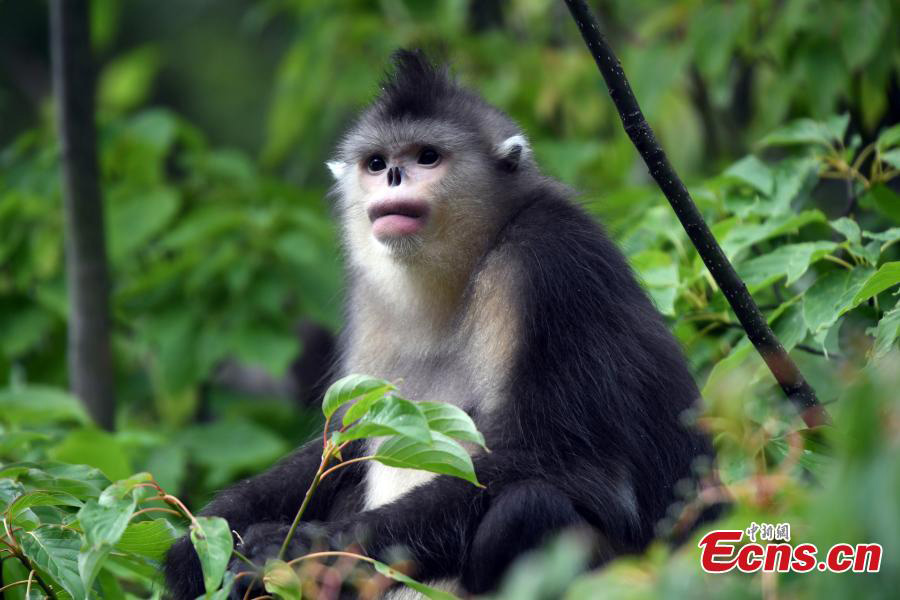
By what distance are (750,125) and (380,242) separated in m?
3.55

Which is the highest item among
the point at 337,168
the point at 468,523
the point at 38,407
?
the point at 337,168

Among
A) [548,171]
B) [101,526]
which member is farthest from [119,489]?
[548,171]

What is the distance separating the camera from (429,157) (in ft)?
14.1

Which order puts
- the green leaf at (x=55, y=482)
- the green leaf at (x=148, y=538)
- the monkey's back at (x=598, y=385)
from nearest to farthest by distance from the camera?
the green leaf at (x=148, y=538), the green leaf at (x=55, y=482), the monkey's back at (x=598, y=385)

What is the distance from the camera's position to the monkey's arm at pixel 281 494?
12.4 ft

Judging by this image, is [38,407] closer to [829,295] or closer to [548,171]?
[548,171]

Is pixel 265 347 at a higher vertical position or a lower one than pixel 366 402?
lower


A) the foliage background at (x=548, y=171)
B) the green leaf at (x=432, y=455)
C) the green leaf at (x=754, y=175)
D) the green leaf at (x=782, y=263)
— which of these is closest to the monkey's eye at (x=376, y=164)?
the foliage background at (x=548, y=171)

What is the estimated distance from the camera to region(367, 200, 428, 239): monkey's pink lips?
4.03 m

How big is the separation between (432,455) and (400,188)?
184 centimetres

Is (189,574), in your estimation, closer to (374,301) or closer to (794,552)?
(374,301)

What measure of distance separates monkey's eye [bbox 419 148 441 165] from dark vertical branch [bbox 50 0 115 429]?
189 cm

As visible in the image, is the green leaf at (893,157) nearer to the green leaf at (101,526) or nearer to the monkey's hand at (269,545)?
the monkey's hand at (269,545)

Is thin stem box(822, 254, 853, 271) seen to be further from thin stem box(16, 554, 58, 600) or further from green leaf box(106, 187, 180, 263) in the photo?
green leaf box(106, 187, 180, 263)
